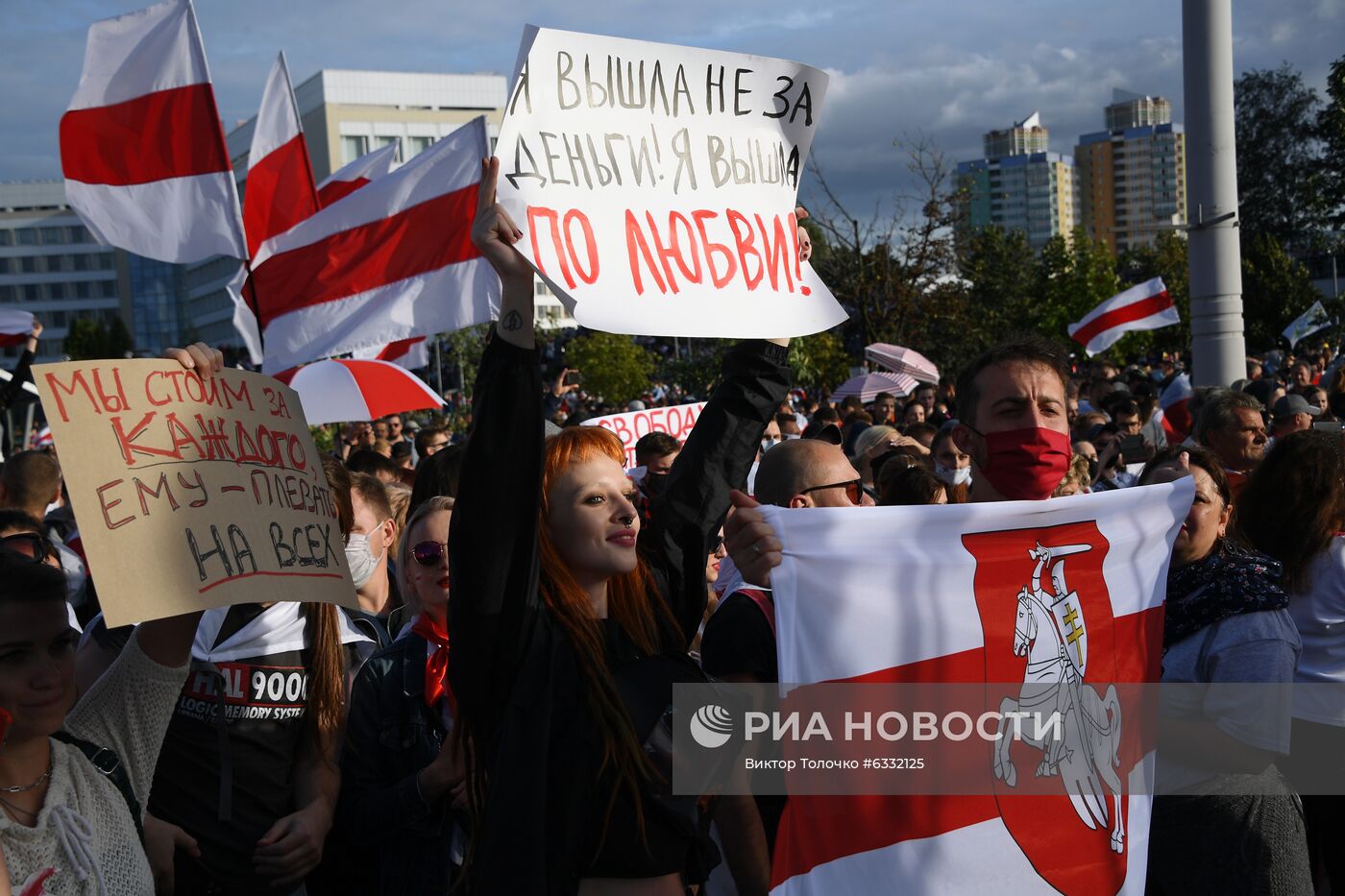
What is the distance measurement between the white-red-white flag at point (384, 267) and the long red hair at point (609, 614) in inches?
202

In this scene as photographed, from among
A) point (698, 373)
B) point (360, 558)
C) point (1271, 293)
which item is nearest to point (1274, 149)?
point (1271, 293)

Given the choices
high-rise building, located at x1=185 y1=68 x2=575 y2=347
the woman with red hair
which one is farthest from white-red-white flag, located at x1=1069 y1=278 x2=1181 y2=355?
high-rise building, located at x1=185 y1=68 x2=575 y2=347

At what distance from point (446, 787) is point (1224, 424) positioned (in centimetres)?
476

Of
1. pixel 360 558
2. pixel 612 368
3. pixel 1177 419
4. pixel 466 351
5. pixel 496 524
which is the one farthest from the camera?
pixel 612 368

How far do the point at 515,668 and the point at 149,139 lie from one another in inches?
263

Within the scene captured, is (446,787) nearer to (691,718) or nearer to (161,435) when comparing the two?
(691,718)

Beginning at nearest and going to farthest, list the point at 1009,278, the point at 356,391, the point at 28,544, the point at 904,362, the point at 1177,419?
1. the point at 28,544
2. the point at 356,391
3. the point at 1177,419
4. the point at 904,362
5. the point at 1009,278

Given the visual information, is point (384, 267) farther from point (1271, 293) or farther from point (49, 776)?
point (1271, 293)

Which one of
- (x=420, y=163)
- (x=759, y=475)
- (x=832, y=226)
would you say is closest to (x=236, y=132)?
(x=832, y=226)

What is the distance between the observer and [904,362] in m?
19.3

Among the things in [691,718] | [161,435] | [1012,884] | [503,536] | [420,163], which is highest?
[420,163]

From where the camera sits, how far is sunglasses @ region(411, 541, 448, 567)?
338cm

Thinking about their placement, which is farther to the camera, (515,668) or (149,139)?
(149,139)

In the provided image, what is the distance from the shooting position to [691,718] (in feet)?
7.87
